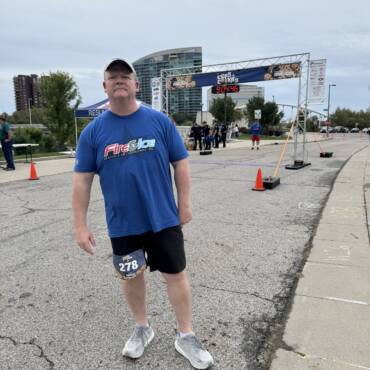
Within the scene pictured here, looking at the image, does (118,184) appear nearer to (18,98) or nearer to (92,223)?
(92,223)

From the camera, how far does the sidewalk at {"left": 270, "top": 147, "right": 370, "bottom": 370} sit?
7.98ft

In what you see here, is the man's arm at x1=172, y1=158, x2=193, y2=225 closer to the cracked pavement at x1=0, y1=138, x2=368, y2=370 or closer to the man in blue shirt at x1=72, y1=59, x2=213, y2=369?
the man in blue shirt at x1=72, y1=59, x2=213, y2=369

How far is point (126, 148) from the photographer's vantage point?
2221 millimetres

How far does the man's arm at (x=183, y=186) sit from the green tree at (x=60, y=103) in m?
23.2

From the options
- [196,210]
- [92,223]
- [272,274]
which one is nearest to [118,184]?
[272,274]

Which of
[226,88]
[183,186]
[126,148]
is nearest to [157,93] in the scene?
[226,88]

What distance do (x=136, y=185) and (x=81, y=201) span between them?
0.43 meters

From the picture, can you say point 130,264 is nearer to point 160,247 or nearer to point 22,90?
point 160,247

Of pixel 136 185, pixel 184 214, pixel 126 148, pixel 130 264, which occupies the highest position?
pixel 126 148

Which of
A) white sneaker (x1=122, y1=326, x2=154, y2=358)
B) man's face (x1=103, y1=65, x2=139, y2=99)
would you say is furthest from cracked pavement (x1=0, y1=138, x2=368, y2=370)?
man's face (x1=103, y1=65, x2=139, y2=99)

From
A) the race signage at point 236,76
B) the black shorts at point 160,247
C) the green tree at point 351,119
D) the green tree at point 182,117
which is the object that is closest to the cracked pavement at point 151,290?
the black shorts at point 160,247

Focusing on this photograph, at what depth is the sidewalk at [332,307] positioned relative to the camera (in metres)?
2.43

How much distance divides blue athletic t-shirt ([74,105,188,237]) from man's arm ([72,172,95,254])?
58mm

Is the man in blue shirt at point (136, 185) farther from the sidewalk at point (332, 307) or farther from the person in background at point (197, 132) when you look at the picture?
the person in background at point (197, 132)
